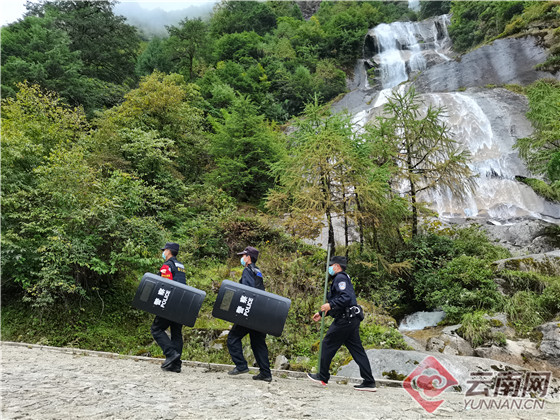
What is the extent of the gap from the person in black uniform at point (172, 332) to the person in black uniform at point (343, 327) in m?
2.18

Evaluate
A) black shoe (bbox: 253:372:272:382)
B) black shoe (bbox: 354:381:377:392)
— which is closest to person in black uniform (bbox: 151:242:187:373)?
black shoe (bbox: 253:372:272:382)

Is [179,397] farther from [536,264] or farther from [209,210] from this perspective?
[209,210]

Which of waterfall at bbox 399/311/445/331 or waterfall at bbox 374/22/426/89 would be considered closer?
waterfall at bbox 399/311/445/331

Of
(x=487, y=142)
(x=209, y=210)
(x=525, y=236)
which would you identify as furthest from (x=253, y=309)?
(x=487, y=142)

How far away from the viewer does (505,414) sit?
4.07 meters

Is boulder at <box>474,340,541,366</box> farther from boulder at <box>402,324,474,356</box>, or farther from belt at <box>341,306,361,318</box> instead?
belt at <box>341,306,361,318</box>

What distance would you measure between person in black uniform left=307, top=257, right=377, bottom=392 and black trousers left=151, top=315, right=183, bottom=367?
218 cm

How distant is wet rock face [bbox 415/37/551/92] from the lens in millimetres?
25984

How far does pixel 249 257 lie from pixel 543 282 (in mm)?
8806

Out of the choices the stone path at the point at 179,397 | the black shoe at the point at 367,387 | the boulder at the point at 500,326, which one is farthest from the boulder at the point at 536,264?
the black shoe at the point at 367,387

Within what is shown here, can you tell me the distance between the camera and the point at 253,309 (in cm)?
488

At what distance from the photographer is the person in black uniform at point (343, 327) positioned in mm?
4781

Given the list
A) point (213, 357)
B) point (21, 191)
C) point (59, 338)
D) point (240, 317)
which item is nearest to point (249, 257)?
point (240, 317)

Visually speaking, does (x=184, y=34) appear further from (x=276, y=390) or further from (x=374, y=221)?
(x=276, y=390)
